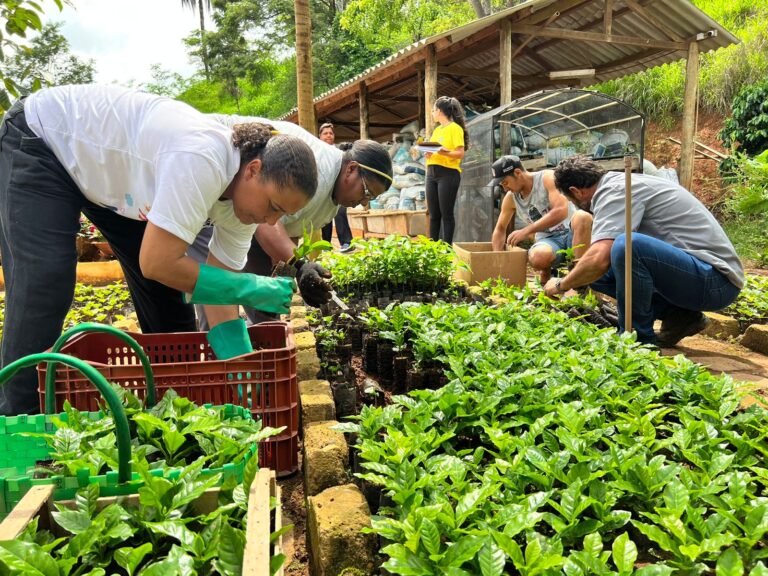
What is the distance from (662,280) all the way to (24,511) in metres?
3.18

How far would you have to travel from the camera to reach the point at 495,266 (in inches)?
187

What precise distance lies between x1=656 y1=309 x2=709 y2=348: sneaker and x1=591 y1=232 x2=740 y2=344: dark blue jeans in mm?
232

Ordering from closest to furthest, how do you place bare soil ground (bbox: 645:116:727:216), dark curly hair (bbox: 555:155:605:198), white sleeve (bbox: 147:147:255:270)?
white sleeve (bbox: 147:147:255:270) → dark curly hair (bbox: 555:155:605:198) → bare soil ground (bbox: 645:116:727:216)

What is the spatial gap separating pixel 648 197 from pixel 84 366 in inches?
124

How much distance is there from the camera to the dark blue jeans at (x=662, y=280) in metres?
3.19

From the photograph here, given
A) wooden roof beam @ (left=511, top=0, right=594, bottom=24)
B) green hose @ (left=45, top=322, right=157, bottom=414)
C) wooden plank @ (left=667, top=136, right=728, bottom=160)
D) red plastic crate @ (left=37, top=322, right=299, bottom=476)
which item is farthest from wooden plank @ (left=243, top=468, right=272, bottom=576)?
wooden plank @ (left=667, top=136, right=728, bottom=160)

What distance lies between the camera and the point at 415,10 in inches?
840

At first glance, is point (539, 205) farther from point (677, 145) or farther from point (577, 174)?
point (677, 145)

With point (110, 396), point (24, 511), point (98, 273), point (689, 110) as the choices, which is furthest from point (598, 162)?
point (24, 511)

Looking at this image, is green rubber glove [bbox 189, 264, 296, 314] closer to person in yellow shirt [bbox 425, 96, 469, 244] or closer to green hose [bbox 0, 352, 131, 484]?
green hose [bbox 0, 352, 131, 484]

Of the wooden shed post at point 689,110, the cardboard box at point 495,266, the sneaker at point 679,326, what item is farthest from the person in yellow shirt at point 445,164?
the wooden shed post at point 689,110

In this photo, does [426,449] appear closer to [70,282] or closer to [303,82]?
[70,282]

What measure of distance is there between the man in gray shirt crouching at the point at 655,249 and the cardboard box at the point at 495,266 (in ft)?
3.96

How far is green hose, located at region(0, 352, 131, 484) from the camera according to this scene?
1.11 metres
